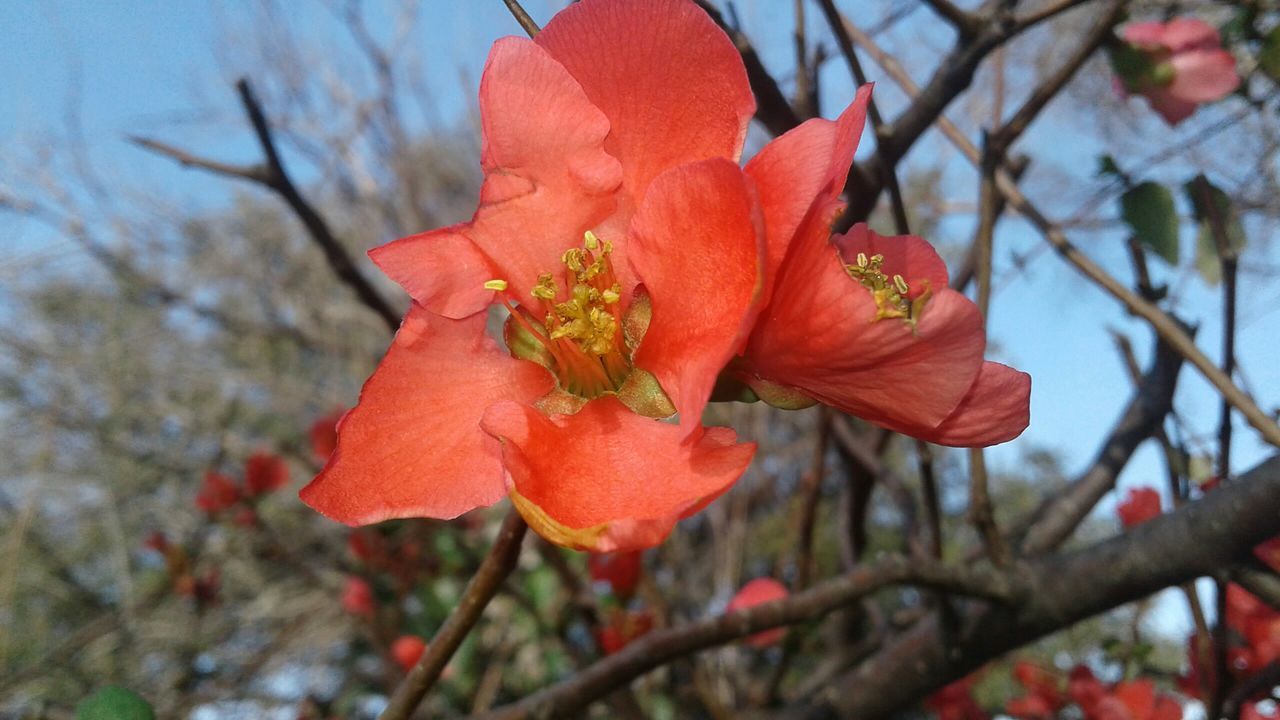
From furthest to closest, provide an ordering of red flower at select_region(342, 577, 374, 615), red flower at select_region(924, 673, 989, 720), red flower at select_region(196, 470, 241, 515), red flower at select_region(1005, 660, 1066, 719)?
red flower at select_region(196, 470, 241, 515)
red flower at select_region(342, 577, 374, 615)
red flower at select_region(924, 673, 989, 720)
red flower at select_region(1005, 660, 1066, 719)

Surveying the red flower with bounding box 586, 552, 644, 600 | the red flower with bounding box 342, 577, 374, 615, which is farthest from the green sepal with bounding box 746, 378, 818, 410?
the red flower with bounding box 342, 577, 374, 615

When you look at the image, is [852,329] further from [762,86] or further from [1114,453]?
[1114,453]

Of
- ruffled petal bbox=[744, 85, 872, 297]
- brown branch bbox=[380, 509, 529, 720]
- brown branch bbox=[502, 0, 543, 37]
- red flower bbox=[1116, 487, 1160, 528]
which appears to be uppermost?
brown branch bbox=[502, 0, 543, 37]

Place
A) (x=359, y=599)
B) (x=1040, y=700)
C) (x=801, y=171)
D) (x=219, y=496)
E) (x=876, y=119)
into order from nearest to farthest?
(x=801, y=171) → (x=876, y=119) → (x=1040, y=700) → (x=359, y=599) → (x=219, y=496)

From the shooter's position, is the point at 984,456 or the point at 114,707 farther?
the point at 984,456

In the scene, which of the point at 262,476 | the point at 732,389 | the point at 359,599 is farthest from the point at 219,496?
the point at 732,389

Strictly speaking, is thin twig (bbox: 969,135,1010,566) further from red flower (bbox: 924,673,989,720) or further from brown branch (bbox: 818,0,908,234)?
red flower (bbox: 924,673,989,720)

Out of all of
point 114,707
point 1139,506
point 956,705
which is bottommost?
point 956,705
